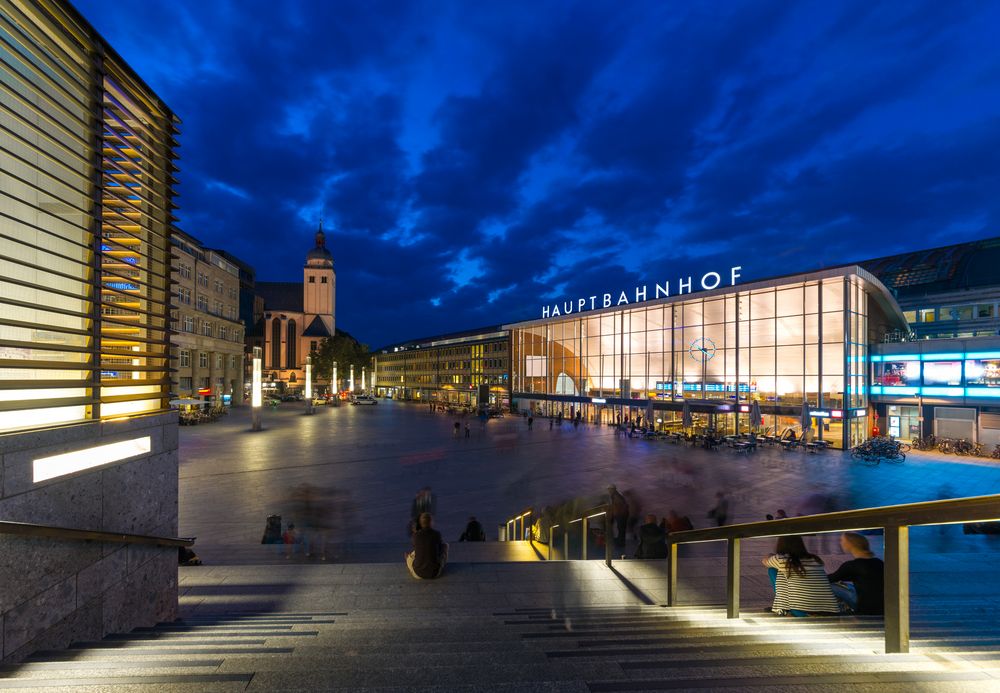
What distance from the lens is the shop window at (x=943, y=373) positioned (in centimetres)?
3117

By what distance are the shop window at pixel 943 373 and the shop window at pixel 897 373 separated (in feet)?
1.79

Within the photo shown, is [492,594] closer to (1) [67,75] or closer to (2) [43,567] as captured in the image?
(2) [43,567]

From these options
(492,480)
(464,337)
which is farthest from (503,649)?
(464,337)

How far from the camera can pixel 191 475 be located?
20000 mm

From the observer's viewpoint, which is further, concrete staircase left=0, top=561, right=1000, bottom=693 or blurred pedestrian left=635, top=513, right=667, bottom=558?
blurred pedestrian left=635, top=513, right=667, bottom=558

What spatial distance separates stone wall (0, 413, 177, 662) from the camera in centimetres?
360

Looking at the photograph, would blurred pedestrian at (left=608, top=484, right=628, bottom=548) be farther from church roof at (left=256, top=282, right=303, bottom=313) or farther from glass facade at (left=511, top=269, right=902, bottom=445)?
church roof at (left=256, top=282, right=303, bottom=313)

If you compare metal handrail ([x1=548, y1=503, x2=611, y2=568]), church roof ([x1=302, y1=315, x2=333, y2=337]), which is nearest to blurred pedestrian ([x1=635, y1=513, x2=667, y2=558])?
metal handrail ([x1=548, y1=503, x2=611, y2=568])

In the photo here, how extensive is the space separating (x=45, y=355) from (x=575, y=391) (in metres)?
50.0

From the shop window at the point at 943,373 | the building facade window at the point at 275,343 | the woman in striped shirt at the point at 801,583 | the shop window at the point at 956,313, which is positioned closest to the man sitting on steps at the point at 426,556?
the woman in striped shirt at the point at 801,583

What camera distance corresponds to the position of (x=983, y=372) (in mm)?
29906

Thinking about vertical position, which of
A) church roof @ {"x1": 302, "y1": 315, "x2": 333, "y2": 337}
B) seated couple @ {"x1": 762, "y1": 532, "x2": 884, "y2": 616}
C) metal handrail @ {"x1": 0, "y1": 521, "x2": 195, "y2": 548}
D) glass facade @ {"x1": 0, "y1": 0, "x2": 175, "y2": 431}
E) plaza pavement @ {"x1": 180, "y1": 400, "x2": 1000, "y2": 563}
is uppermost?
church roof @ {"x1": 302, "y1": 315, "x2": 333, "y2": 337}

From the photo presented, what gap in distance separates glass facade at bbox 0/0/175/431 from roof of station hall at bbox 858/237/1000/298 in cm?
6281

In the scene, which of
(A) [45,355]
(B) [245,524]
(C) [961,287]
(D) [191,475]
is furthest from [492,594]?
(C) [961,287]
